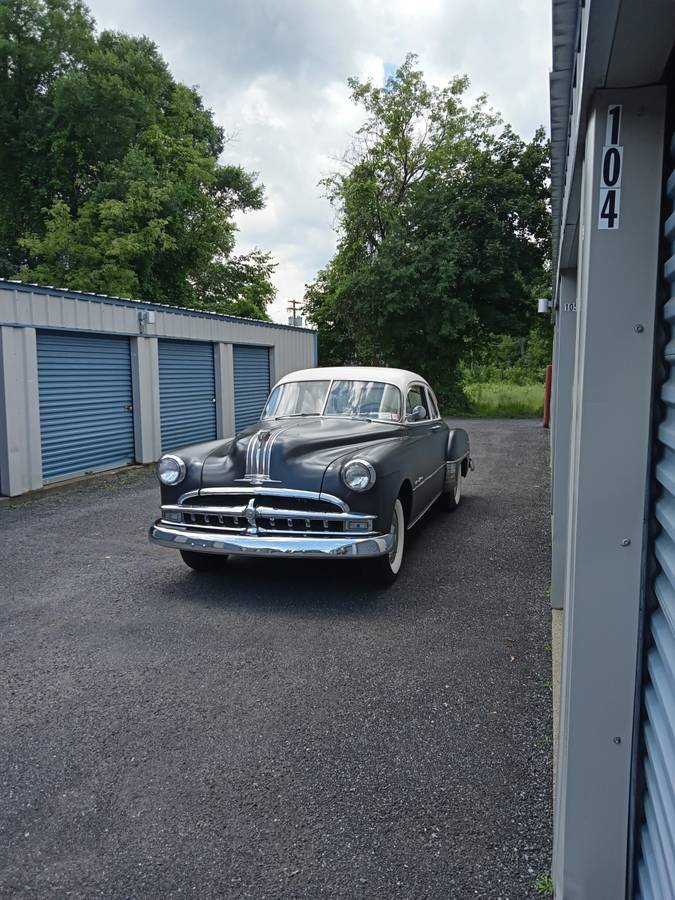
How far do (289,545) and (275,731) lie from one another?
1.69m

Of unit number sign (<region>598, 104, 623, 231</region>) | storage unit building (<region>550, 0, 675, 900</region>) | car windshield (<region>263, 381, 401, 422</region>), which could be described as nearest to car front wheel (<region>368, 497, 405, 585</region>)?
car windshield (<region>263, 381, 401, 422</region>)

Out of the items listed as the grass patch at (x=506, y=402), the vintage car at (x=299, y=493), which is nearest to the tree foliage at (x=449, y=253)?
the grass patch at (x=506, y=402)

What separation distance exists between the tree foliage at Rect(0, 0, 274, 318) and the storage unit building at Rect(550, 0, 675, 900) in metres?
22.3

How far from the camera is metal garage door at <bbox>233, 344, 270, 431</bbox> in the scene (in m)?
15.3

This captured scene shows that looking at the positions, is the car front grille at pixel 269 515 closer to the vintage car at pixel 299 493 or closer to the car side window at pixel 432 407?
the vintage car at pixel 299 493

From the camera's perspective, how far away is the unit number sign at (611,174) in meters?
1.72

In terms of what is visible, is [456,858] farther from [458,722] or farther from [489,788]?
[458,722]

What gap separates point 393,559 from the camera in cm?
524

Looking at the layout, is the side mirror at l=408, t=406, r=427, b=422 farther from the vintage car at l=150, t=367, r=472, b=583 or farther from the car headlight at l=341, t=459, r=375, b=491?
the car headlight at l=341, t=459, r=375, b=491

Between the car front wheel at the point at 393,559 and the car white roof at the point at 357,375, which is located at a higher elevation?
the car white roof at the point at 357,375

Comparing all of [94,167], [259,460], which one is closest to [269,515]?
[259,460]

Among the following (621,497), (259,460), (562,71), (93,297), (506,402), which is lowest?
(506,402)

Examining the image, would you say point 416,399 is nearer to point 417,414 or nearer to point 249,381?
point 417,414

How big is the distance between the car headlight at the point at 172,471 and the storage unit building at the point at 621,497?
12.2 ft
